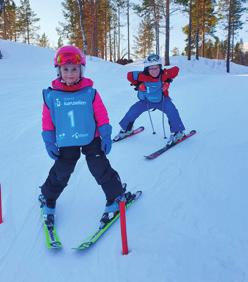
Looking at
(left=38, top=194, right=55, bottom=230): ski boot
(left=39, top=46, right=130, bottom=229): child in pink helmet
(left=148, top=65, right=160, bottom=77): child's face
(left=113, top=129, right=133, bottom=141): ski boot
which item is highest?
(left=148, top=65, right=160, bottom=77): child's face

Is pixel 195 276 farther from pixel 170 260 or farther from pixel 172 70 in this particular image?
pixel 172 70

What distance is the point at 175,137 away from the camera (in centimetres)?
641

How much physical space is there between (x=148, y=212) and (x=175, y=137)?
2.81 metres

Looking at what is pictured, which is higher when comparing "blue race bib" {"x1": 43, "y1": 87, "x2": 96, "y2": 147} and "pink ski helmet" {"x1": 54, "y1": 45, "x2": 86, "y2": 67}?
"pink ski helmet" {"x1": 54, "y1": 45, "x2": 86, "y2": 67}

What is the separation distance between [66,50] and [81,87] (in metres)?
0.41

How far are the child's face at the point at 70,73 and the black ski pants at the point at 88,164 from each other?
0.69 meters

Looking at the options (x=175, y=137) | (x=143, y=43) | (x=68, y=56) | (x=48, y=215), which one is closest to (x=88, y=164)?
(x=48, y=215)

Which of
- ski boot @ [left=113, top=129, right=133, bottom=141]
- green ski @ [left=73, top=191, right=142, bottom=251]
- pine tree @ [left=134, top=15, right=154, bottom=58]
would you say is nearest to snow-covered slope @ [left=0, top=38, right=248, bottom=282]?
green ski @ [left=73, top=191, right=142, bottom=251]

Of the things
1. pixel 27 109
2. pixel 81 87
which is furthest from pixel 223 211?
pixel 27 109

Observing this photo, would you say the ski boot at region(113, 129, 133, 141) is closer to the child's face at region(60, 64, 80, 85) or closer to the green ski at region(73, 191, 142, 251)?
the green ski at region(73, 191, 142, 251)

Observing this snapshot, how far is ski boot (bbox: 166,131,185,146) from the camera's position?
6.28 metres

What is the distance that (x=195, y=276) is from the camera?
9.01 feet

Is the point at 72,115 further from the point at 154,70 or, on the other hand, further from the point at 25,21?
the point at 25,21

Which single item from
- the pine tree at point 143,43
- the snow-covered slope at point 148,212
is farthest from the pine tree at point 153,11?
the snow-covered slope at point 148,212
